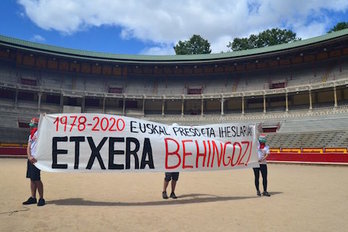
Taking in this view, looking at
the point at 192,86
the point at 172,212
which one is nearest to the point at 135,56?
the point at 192,86

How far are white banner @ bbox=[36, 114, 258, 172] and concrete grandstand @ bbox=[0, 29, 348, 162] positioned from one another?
23.9 m

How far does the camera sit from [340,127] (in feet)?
92.2

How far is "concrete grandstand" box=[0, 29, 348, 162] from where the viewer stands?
109 feet

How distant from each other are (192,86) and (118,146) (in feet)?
127

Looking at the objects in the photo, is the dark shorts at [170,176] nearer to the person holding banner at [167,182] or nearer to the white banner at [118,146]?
the person holding banner at [167,182]

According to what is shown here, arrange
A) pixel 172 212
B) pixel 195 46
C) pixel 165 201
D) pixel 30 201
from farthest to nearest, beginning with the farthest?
pixel 195 46, pixel 165 201, pixel 30 201, pixel 172 212

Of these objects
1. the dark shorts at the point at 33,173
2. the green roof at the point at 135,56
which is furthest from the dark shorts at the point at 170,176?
the green roof at the point at 135,56

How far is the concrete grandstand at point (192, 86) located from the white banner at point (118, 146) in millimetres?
23933

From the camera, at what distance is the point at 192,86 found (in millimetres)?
44500

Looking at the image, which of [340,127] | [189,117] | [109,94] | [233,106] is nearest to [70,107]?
[109,94]

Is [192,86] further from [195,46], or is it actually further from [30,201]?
[30,201]

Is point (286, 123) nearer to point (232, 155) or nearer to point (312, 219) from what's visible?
point (232, 155)

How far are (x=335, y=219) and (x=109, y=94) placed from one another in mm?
39118

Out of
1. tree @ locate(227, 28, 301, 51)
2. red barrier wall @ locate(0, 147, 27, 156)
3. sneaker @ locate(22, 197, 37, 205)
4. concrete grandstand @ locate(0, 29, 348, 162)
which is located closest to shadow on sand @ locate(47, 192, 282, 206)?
sneaker @ locate(22, 197, 37, 205)
